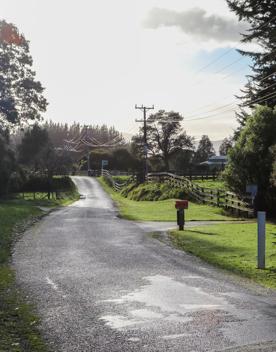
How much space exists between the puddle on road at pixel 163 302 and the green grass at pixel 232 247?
1.81 meters

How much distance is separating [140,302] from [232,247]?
7.37 meters

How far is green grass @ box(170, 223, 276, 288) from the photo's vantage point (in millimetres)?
10992

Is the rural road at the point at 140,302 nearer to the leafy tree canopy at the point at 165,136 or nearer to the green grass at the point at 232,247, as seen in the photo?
the green grass at the point at 232,247

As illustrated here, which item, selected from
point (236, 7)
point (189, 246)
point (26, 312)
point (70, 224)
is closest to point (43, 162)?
point (236, 7)

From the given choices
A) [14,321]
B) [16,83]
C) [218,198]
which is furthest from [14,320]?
[16,83]

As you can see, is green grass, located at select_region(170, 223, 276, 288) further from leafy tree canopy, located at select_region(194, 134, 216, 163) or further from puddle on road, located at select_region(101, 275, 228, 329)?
leafy tree canopy, located at select_region(194, 134, 216, 163)

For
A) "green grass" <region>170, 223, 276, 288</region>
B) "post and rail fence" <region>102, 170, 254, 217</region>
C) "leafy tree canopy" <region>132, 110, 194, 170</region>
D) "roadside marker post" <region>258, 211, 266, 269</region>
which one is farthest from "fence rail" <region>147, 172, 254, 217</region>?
"leafy tree canopy" <region>132, 110, 194, 170</region>

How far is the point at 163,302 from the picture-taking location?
805 centimetres

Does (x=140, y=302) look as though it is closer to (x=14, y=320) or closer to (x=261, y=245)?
(x=14, y=320)

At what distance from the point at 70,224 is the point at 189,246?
8610 millimetres

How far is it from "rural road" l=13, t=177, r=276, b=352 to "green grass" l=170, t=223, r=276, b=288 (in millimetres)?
600

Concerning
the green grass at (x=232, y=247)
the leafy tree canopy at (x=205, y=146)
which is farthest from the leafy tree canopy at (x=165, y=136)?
the green grass at (x=232, y=247)

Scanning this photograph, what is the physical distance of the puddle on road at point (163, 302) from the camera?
7.03 m

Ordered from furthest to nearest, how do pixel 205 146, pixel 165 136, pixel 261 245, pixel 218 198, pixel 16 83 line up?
pixel 205 146 → pixel 165 136 → pixel 16 83 → pixel 218 198 → pixel 261 245
